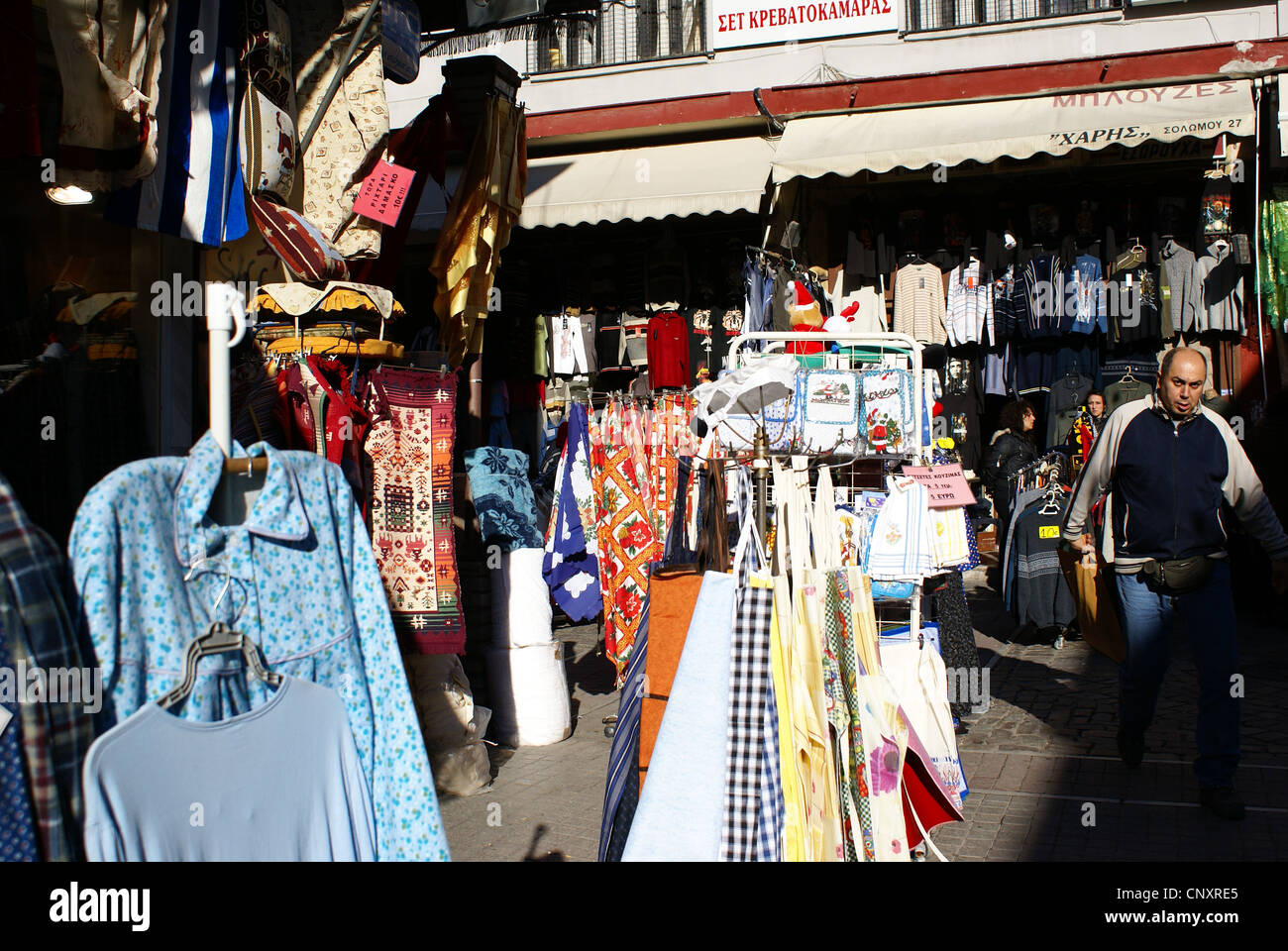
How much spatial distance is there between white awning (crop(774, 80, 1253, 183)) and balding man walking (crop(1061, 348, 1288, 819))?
475 cm

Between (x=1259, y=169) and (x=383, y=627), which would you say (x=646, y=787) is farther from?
(x=1259, y=169)

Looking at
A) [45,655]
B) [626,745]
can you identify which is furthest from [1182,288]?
[45,655]

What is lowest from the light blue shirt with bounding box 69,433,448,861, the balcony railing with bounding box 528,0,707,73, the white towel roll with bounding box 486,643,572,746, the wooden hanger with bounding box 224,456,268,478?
the white towel roll with bounding box 486,643,572,746

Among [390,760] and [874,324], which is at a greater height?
[874,324]

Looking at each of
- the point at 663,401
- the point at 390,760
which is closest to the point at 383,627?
the point at 390,760

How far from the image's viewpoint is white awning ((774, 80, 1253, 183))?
8898mm

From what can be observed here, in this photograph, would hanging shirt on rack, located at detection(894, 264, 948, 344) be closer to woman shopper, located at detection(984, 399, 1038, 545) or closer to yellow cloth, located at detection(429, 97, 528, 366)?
woman shopper, located at detection(984, 399, 1038, 545)

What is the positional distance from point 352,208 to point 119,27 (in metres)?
1.46

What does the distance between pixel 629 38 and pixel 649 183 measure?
4.32m

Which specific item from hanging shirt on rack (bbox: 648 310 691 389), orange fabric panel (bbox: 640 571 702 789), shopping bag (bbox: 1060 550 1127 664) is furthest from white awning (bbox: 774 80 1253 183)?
orange fabric panel (bbox: 640 571 702 789)
